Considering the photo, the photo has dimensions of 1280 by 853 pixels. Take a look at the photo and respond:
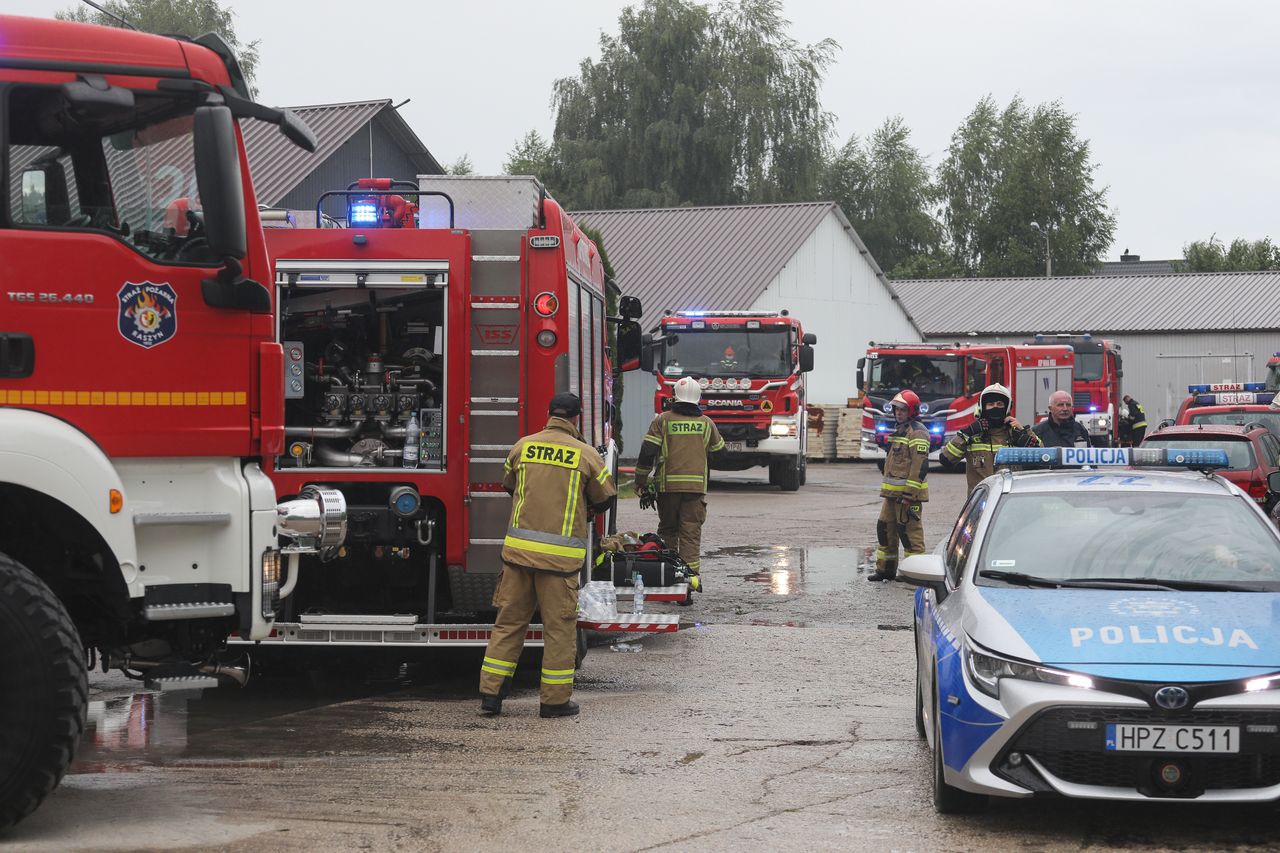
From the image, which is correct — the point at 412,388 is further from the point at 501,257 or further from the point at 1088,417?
the point at 1088,417

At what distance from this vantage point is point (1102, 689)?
565cm

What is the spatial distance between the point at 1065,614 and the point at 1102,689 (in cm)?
55

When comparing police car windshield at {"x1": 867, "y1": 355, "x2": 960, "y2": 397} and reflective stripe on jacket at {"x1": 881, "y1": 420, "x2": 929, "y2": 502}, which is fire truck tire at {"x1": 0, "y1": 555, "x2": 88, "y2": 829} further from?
police car windshield at {"x1": 867, "y1": 355, "x2": 960, "y2": 397}

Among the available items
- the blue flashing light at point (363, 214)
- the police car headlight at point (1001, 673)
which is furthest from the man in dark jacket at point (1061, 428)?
the police car headlight at point (1001, 673)

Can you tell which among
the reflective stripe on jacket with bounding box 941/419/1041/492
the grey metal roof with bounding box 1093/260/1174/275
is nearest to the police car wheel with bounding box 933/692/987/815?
the reflective stripe on jacket with bounding box 941/419/1041/492

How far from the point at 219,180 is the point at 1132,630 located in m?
3.94

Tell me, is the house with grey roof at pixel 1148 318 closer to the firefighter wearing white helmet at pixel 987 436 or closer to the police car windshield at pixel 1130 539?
the firefighter wearing white helmet at pixel 987 436

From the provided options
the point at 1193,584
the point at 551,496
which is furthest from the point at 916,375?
the point at 1193,584

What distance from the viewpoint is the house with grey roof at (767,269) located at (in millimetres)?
41344

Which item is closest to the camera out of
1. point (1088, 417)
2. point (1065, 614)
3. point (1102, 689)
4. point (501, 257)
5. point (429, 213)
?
point (1102, 689)

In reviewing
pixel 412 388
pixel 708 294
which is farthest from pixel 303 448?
pixel 708 294

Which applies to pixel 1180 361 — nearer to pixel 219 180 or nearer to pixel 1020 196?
pixel 1020 196

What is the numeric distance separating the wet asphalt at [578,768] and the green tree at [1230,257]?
3096 inches

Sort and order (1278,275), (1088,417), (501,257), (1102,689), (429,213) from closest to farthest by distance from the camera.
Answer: (1102,689)
(501,257)
(429,213)
(1088,417)
(1278,275)
